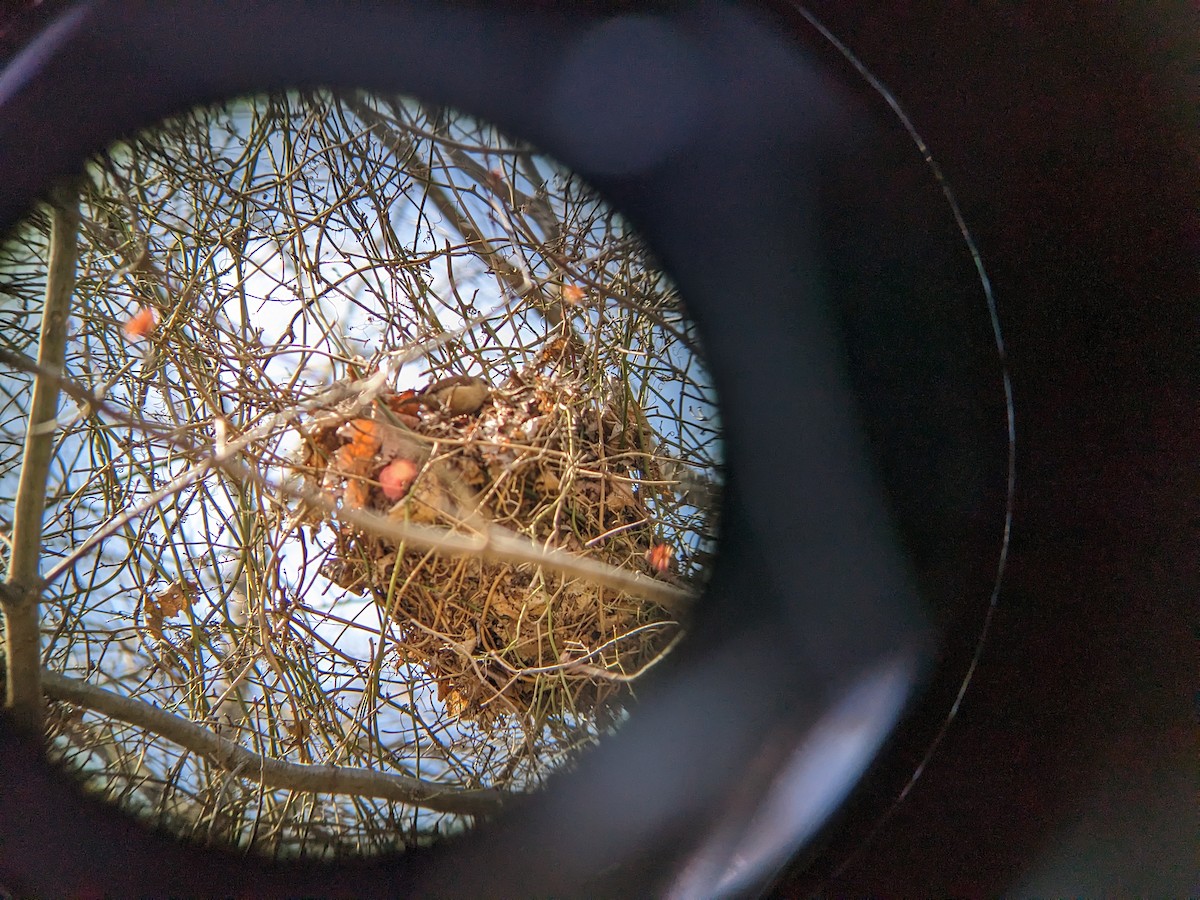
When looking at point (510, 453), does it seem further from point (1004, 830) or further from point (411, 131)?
point (1004, 830)

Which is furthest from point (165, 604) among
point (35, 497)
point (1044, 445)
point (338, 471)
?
point (1044, 445)

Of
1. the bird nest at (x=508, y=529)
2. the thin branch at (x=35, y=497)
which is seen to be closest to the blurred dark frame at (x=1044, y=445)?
the thin branch at (x=35, y=497)

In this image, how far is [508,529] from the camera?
0.48 meters

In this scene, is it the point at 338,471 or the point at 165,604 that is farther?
the point at 165,604

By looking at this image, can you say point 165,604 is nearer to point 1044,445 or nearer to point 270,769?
point 270,769

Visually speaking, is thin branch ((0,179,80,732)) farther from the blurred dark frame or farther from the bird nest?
the bird nest

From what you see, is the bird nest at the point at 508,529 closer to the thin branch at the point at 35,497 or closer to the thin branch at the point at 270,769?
the thin branch at the point at 270,769

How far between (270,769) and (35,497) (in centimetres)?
25

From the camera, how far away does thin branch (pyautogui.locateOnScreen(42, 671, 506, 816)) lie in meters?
0.51

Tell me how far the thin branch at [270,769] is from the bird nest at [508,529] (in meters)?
0.06

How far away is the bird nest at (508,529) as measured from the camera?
0.47 meters

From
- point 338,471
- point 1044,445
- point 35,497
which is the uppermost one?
point 35,497

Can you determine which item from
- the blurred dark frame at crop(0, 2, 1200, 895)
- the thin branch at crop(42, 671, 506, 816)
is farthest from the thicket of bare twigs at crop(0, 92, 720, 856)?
the blurred dark frame at crop(0, 2, 1200, 895)

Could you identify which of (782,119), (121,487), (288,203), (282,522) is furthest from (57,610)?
(782,119)
